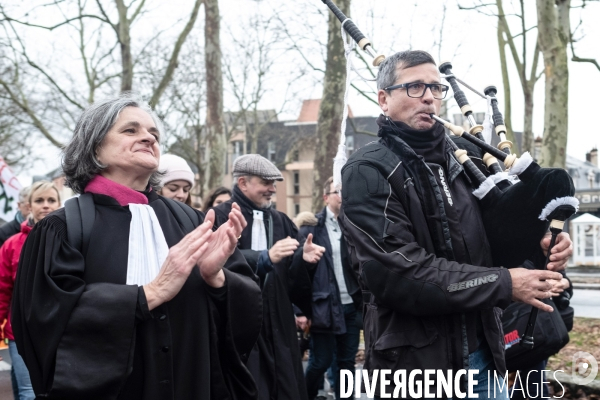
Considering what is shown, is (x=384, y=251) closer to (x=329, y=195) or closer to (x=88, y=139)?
(x=88, y=139)

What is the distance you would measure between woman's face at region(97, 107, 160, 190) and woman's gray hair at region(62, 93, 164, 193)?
25 mm

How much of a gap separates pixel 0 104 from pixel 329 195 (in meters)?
24.4

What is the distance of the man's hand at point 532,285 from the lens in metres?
2.61

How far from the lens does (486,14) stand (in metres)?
14.8

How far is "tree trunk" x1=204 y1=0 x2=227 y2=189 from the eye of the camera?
558 inches

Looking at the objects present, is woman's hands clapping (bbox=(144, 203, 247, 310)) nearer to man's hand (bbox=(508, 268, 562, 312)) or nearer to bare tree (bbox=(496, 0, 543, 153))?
man's hand (bbox=(508, 268, 562, 312))

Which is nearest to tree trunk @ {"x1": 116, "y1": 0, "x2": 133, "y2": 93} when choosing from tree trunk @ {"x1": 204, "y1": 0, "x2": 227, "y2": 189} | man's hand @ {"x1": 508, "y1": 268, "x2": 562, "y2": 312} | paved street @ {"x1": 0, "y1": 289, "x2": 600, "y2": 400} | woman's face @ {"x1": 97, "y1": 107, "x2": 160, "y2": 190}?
tree trunk @ {"x1": 204, "y1": 0, "x2": 227, "y2": 189}

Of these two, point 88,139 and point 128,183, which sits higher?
point 88,139

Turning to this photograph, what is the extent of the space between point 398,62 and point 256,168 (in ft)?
8.32

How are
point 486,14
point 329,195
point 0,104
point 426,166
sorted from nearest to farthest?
1. point 426,166
2. point 329,195
3. point 486,14
4. point 0,104

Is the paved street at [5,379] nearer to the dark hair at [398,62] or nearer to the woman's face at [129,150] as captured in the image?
the woman's face at [129,150]

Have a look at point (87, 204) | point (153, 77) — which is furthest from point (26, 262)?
point (153, 77)

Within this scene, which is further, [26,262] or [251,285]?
[251,285]

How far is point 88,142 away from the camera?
2.88m
